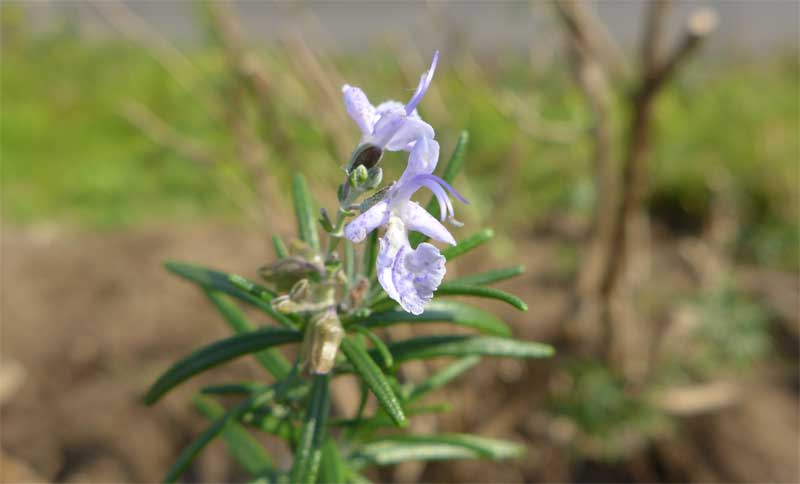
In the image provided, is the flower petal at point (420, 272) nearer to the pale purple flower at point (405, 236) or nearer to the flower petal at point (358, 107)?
the pale purple flower at point (405, 236)

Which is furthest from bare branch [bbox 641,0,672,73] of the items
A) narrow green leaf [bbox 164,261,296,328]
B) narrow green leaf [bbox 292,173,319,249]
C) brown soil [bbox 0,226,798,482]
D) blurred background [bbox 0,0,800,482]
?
narrow green leaf [bbox 164,261,296,328]

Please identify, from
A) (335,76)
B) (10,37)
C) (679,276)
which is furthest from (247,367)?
(10,37)

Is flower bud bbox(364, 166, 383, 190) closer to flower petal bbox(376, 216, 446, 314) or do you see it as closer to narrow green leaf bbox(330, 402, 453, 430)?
flower petal bbox(376, 216, 446, 314)

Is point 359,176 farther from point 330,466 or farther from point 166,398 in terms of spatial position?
point 166,398

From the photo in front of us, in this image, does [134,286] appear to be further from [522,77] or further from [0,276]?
[522,77]

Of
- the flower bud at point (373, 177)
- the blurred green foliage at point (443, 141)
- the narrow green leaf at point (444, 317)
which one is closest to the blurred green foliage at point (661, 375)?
the blurred green foliage at point (443, 141)

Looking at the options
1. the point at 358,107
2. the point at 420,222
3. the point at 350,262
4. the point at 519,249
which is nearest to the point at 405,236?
the point at 420,222
